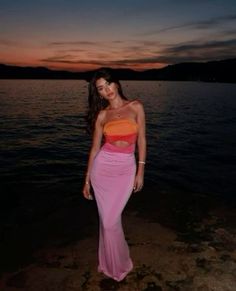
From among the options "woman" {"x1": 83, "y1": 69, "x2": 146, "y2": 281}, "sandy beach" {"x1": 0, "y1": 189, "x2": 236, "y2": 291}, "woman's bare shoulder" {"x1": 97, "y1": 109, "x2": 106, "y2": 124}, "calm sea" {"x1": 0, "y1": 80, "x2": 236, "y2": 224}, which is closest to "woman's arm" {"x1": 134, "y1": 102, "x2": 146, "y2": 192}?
"woman" {"x1": 83, "y1": 69, "x2": 146, "y2": 281}

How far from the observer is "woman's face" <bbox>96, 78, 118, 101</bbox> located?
4.81 m

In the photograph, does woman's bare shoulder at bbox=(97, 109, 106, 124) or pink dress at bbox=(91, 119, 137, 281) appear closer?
pink dress at bbox=(91, 119, 137, 281)

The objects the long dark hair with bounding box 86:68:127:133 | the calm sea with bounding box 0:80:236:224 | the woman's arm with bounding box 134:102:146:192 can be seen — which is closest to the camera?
the long dark hair with bounding box 86:68:127:133

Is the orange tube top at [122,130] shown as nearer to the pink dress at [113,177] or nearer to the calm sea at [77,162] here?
the pink dress at [113,177]

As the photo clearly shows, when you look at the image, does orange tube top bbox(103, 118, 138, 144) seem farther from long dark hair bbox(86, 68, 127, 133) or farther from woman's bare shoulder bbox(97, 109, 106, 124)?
long dark hair bbox(86, 68, 127, 133)

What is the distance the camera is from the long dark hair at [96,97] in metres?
4.78

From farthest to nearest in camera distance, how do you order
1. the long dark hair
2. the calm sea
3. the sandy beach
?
the calm sea, the sandy beach, the long dark hair

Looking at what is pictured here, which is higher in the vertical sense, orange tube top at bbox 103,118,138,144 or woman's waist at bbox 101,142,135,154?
orange tube top at bbox 103,118,138,144

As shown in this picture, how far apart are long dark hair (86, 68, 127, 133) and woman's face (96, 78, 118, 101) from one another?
0.05 meters

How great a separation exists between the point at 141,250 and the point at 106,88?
3.19 metres

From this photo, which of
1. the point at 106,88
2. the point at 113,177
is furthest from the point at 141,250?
the point at 106,88

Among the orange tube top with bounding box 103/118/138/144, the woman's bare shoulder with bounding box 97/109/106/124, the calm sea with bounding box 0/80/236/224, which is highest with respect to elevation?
the woman's bare shoulder with bounding box 97/109/106/124

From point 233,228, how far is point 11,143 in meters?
17.9

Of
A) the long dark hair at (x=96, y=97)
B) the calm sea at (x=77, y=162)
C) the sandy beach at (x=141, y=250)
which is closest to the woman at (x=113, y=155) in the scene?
the long dark hair at (x=96, y=97)
